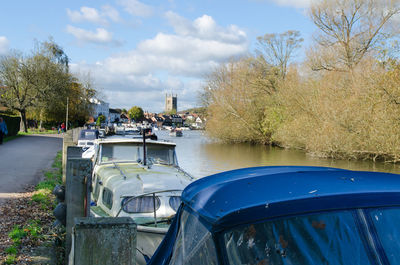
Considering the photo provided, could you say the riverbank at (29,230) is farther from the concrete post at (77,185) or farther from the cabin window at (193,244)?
the cabin window at (193,244)

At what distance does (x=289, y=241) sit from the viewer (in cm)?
205

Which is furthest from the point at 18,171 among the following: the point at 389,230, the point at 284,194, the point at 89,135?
the point at 389,230

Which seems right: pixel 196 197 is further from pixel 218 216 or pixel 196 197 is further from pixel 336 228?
pixel 336 228

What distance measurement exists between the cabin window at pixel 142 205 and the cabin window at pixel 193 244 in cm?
543

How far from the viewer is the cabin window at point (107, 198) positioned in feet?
28.7

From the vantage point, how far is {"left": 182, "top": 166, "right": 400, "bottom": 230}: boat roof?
204 centimetres

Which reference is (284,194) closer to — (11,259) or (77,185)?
(77,185)

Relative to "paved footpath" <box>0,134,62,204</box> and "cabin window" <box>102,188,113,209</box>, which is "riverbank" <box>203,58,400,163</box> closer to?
"cabin window" <box>102,188,113,209</box>

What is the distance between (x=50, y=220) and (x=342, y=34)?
28.7 meters

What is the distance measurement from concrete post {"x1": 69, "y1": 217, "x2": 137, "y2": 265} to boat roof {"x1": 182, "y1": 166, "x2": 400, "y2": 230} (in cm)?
71

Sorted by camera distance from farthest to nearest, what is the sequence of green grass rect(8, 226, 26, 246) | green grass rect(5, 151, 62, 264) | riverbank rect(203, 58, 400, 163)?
riverbank rect(203, 58, 400, 163) → green grass rect(8, 226, 26, 246) → green grass rect(5, 151, 62, 264)

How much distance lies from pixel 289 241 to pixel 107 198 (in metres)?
7.43

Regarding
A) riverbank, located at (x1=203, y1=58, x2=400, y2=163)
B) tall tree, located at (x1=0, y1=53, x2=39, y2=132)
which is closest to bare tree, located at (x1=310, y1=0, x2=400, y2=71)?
riverbank, located at (x1=203, y1=58, x2=400, y2=163)

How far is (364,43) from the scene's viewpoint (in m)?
30.9
